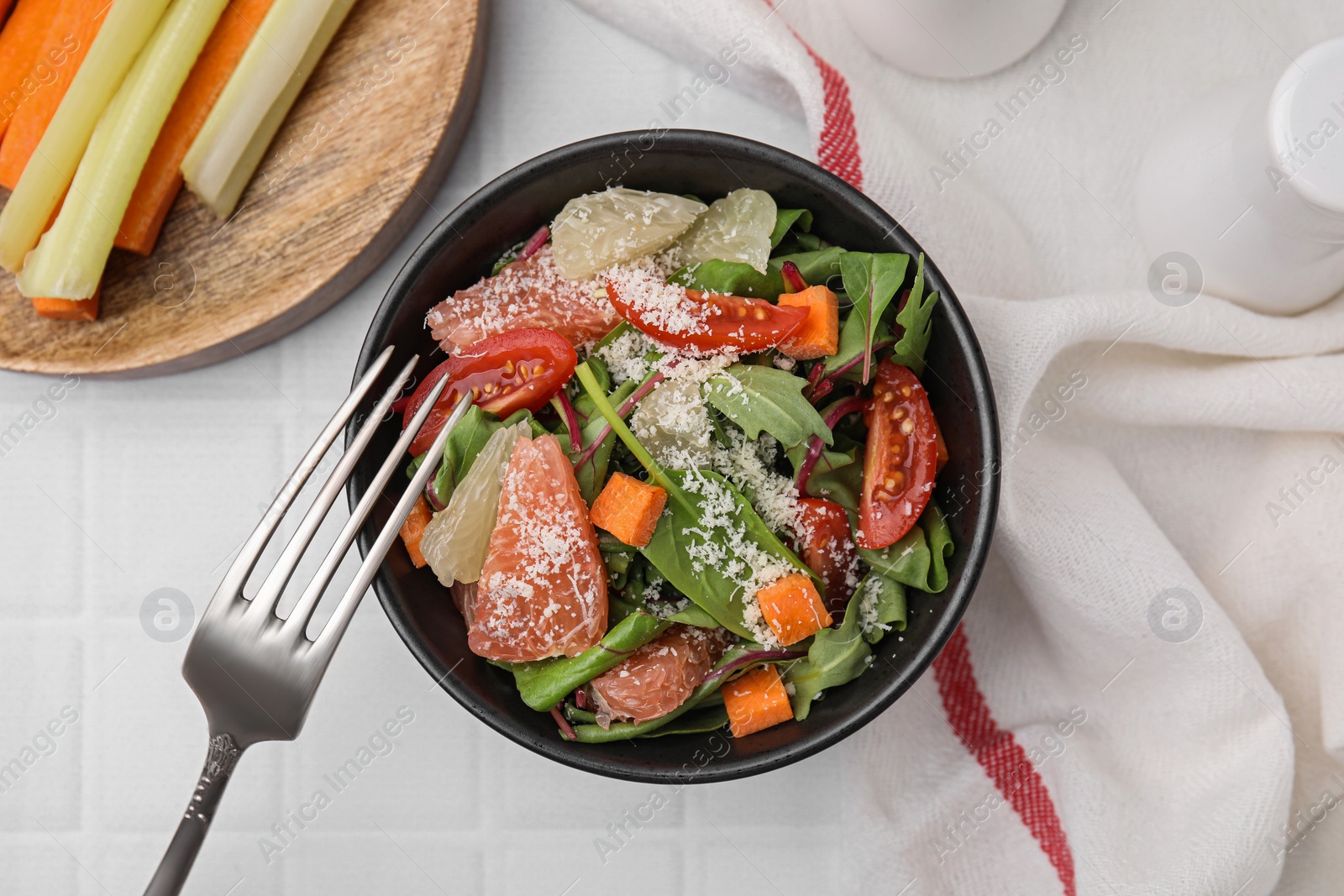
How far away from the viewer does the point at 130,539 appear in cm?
191

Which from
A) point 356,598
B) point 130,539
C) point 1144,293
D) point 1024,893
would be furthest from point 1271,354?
point 130,539

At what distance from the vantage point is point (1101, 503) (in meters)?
1.71

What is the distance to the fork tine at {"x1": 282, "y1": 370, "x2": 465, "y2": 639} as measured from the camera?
1400 mm

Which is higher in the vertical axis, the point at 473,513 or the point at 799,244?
the point at 799,244

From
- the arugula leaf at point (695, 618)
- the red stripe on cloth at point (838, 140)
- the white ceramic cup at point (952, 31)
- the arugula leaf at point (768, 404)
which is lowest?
the arugula leaf at point (695, 618)

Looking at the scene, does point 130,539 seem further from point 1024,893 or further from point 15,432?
point 1024,893

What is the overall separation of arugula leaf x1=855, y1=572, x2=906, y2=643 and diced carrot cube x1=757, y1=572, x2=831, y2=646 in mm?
122

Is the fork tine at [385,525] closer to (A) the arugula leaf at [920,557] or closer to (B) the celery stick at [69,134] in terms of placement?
(A) the arugula leaf at [920,557]

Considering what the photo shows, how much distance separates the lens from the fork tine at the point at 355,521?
1.40 metres

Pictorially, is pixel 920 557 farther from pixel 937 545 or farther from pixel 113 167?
pixel 113 167

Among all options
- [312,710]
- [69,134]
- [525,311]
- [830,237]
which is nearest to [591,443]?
[525,311]

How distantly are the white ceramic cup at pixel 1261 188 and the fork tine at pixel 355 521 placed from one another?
136cm

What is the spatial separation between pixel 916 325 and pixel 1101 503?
58 cm

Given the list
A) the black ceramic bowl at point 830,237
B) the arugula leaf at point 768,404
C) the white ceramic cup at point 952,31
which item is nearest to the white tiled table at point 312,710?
the white ceramic cup at point 952,31
